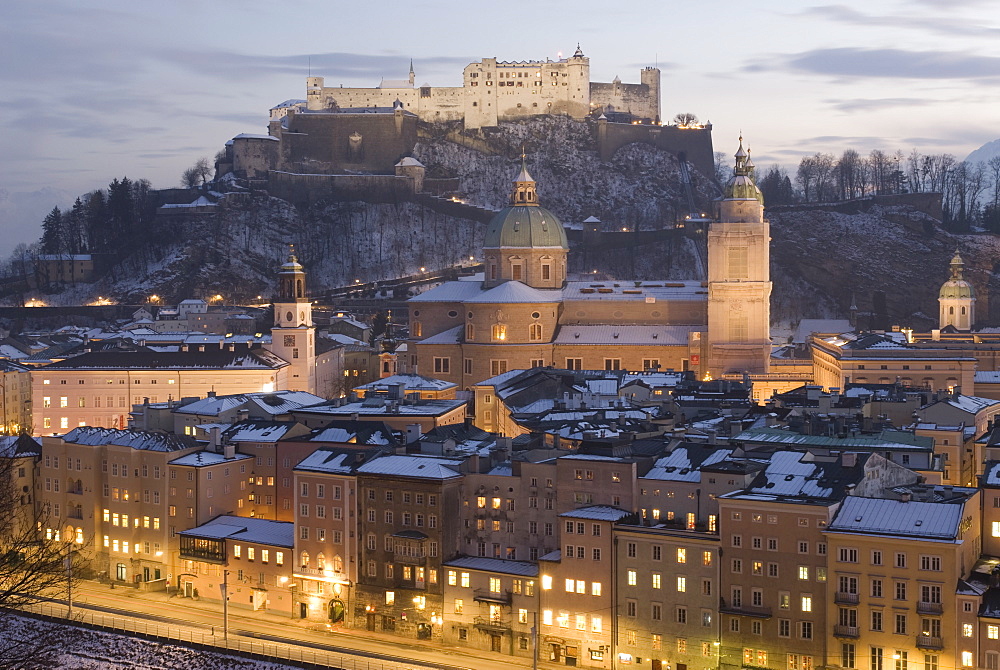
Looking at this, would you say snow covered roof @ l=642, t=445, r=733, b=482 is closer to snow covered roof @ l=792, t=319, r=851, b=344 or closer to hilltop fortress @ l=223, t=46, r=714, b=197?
snow covered roof @ l=792, t=319, r=851, b=344

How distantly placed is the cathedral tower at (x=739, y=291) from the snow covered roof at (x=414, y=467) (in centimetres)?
3854

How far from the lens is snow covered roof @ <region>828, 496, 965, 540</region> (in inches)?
1686

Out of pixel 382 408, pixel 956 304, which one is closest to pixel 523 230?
pixel 956 304

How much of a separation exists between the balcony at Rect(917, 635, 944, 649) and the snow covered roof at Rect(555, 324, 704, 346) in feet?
165

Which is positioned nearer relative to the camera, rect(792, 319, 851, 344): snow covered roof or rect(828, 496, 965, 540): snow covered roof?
rect(828, 496, 965, 540): snow covered roof

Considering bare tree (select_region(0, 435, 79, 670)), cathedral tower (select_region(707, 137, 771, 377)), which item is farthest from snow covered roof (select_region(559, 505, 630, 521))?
cathedral tower (select_region(707, 137, 771, 377))

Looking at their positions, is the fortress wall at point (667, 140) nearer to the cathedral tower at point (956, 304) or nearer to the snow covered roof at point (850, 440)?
the cathedral tower at point (956, 304)

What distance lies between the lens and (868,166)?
164 metres

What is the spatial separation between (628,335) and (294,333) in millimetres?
22326

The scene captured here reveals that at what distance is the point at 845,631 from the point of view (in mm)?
43594

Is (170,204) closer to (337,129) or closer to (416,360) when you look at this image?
(337,129)

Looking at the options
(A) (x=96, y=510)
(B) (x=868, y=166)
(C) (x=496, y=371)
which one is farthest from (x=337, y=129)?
(A) (x=96, y=510)

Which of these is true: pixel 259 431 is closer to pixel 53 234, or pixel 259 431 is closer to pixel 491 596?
pixel 491 596

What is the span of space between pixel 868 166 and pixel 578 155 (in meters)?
32.2
